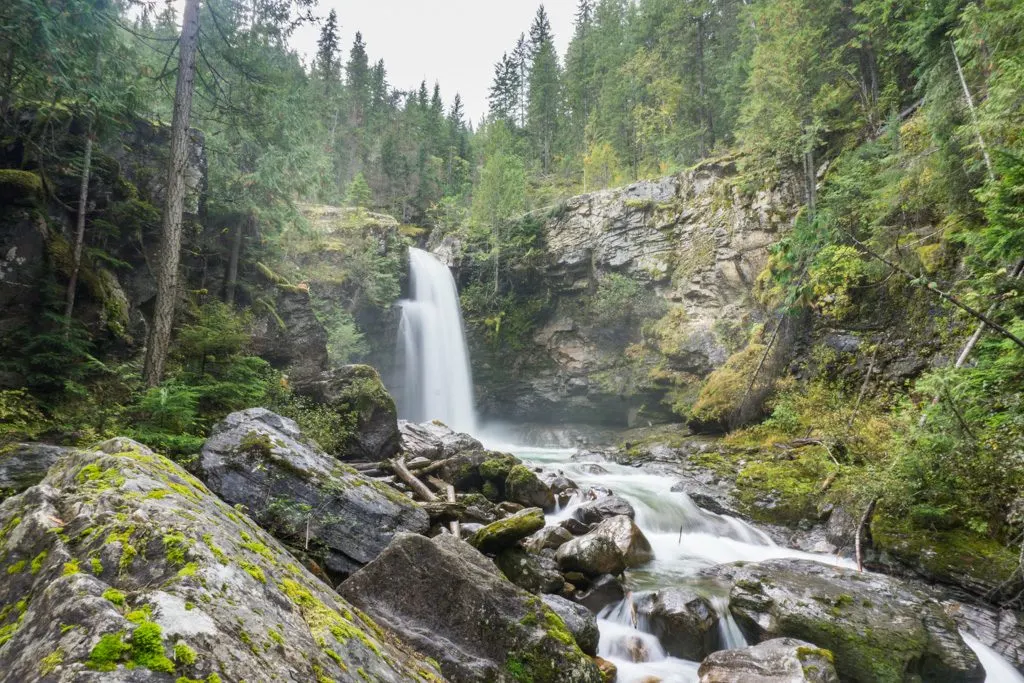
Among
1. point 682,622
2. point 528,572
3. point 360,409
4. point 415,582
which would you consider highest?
point 415,582

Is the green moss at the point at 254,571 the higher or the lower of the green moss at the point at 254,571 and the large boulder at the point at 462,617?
the higher

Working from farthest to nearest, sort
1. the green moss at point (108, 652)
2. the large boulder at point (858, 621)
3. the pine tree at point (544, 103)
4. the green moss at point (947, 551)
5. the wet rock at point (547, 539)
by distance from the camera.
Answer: the pine tree at point (544, 103)
the wet rock at point (547, 539)
the green moss at point (947, 551)
the large boulder at point (858, 621)
the green moss at point (108, 652)

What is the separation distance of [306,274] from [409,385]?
7.98 meters

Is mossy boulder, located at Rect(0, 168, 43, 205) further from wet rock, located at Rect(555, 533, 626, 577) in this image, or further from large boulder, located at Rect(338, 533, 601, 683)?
wet rock, located at Rect(555, 533, 626, 577)

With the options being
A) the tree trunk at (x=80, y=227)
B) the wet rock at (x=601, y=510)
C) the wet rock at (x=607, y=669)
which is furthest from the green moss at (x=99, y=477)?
the tree trunk at (x=80, y=227)

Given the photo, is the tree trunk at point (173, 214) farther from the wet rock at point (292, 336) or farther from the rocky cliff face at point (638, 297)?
the rocky cliff face at point (638, 297)

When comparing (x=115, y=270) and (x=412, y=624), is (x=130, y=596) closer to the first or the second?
(x=412, y=624)

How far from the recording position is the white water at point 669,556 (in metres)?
5.37

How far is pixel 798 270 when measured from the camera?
14531mm

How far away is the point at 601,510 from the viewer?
989 centimetres

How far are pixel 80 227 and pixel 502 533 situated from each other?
34.0 feet

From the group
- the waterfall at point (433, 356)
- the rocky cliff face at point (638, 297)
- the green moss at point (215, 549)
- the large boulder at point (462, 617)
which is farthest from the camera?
the waterfall at point (433, 356)

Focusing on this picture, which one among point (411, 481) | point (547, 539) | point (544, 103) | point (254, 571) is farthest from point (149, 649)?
point (544, 103)

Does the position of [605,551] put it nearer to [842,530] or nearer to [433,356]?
[842,530]
